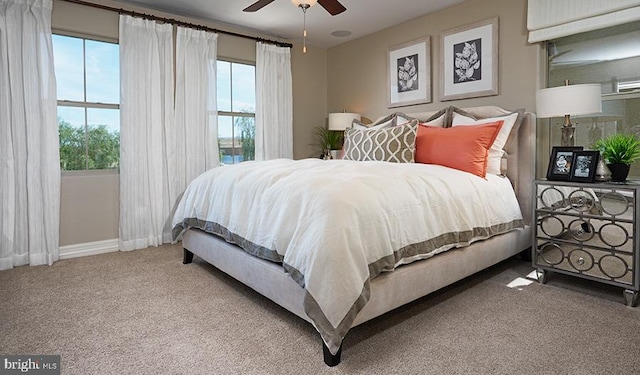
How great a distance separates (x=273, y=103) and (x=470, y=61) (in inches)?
95.3

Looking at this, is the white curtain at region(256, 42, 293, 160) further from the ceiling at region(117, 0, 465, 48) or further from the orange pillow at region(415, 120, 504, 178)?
the orange pillow at region(415, 120, 504, 178)

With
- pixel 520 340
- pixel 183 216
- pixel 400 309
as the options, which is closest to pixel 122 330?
pixel 183 216

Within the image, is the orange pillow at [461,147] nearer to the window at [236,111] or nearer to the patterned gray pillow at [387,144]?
the patterned gray pillow at [387,144]

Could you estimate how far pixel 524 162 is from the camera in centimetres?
325

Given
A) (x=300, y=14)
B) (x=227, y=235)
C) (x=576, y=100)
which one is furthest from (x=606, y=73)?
(x=227, y=235)

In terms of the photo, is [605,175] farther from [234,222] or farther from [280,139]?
[280,139]

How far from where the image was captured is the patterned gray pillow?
321 cm

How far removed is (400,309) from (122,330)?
5.29ft

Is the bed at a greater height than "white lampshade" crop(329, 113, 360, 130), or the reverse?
"white lampshade" crop(329, 113, 360, 130)

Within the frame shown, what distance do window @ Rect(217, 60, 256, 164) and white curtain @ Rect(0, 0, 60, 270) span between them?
5.67ft

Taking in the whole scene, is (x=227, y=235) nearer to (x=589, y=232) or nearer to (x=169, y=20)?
(x=589, y=232)

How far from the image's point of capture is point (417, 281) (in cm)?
213

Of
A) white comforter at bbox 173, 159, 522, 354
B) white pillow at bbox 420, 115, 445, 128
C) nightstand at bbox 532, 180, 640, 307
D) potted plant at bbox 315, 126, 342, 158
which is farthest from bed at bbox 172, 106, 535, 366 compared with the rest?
potted plant at bbox 315, 126, 342, 158

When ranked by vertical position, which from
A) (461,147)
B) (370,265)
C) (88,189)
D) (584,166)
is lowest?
(370,265)
